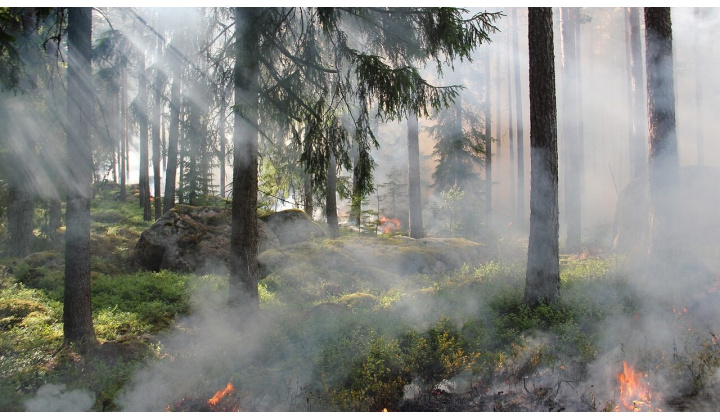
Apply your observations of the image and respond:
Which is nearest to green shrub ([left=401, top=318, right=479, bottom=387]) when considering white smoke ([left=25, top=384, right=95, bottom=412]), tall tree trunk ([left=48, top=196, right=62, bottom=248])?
white smoke ([left=25, top=384, right=95, bottom=412])

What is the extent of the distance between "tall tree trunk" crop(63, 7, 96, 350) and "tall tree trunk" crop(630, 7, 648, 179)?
17.3 metres

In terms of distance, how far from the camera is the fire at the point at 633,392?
4656 mm

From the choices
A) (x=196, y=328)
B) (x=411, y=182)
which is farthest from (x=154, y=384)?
(x=411, y=182)

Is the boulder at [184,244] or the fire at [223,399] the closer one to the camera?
the fire at [223,399]

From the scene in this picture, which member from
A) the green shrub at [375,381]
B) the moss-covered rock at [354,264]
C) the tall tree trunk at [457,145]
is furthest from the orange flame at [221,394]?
the tall tree trunk at [457,145]

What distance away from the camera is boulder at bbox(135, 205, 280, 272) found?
11695mm

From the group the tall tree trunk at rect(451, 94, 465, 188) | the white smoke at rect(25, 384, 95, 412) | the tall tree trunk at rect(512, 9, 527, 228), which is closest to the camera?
the white smoke at rect(25, 384, 95, 412)

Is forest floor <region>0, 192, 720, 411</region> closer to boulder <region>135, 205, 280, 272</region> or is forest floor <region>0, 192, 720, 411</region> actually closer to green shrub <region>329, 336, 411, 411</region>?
green shrub <region>329, 336, 411, 411</region>

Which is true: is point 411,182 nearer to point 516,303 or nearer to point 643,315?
point 516,303

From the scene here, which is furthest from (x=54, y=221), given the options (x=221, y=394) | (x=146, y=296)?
(x=221, y=394)

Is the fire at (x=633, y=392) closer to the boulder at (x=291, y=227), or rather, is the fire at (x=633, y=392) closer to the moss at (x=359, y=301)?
the moss at (x=359, y=301)

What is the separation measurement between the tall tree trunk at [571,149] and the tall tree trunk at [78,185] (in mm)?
15974

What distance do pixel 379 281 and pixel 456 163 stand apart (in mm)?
14216

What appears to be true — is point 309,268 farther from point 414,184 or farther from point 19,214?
point 19,214
